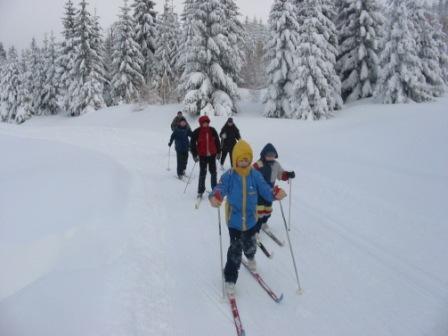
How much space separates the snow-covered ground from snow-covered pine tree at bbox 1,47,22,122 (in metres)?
42.8

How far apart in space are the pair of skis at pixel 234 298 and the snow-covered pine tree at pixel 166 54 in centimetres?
3297

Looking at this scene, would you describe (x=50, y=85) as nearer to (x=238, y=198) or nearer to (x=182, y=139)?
(x=182, y=139)

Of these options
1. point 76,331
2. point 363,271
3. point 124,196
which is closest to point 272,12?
point 124,196

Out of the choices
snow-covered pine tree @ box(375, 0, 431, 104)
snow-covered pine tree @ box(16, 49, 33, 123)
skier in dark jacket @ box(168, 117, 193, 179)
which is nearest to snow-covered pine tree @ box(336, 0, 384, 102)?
snow-covered pine tree @ box(375, 0, 431, 104)

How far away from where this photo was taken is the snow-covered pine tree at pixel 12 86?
49344mm

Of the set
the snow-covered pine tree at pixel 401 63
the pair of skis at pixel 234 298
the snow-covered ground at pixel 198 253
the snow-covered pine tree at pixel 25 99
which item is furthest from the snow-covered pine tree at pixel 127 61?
the pair of skis at pixel 234 298

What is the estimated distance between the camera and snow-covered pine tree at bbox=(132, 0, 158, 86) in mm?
39500

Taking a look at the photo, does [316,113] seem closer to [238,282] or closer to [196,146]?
[196,146]

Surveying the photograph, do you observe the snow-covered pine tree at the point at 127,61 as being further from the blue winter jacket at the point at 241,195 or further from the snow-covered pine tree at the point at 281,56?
the blue winter jacket at the point at 241,195

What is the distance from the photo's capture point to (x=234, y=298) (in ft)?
16.7

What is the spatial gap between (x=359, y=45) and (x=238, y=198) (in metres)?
26.6

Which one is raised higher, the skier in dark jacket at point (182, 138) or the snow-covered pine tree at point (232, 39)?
the snow-covered pine tree at point (232, 39)

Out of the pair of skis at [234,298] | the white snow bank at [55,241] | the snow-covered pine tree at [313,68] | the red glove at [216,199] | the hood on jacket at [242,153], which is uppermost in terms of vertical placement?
the snow-covered pine tree at [313,68]

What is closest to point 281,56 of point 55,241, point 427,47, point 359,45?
point 359,45
